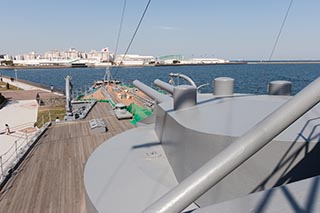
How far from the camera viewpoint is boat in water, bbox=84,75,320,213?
4.00ft

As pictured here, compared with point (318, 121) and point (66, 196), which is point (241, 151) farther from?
point (66, 196)

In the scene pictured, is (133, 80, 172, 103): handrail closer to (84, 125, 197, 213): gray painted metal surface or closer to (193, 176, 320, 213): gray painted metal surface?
(84, 125, 197, 213): gray painted metal surface

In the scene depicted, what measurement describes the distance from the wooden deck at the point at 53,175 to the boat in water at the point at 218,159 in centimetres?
177

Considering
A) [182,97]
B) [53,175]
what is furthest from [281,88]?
[53,175]

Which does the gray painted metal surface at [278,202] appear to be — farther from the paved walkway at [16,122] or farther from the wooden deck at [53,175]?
the paved walkway at [16,122]

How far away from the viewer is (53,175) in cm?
777

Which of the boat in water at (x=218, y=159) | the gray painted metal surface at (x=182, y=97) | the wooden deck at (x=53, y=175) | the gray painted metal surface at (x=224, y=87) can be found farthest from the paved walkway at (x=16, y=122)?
the gray painted metal surface at (x=224, y=87)

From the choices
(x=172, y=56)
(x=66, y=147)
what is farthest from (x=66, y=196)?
(x=172, y=56)

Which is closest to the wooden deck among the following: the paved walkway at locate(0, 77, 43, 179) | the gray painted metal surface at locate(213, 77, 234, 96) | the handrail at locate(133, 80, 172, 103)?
the paved walkway at locate(0, 77, 43, 179)

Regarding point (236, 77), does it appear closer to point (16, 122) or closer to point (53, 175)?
point (16, 122)

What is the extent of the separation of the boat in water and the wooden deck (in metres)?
1.77

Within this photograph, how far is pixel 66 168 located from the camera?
8289 mm

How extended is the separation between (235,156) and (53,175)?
7.97 meters

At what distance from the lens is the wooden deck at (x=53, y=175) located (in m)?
6.26
